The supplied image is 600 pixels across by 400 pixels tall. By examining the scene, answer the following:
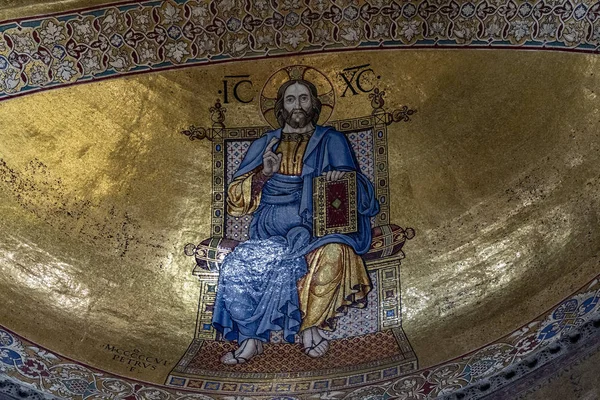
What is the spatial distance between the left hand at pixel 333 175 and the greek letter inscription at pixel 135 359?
228 cm

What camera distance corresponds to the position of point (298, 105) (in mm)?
11805

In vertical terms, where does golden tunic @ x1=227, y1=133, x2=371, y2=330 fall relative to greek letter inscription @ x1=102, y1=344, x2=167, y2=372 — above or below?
above

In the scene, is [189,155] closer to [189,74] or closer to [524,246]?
[189,74]

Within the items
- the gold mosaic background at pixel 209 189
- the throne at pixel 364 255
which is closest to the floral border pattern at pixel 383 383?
the gold mosaic background at pixel 209 189

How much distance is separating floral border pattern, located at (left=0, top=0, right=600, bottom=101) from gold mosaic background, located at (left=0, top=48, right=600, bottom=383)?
Result: 0.14 meters

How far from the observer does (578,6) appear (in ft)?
35.7

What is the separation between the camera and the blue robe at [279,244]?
37.2 ft

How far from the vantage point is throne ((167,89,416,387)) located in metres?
11.1

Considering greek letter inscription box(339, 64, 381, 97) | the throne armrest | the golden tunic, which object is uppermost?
greek letter inscription box(339, 64, 381, 97)

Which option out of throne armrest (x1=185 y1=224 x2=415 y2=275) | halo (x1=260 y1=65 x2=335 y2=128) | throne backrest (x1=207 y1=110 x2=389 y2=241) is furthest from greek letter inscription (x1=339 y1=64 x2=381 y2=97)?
throne armrest (x1=185 y1=224 x2=415 y2=275)

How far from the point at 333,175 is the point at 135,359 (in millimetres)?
2490

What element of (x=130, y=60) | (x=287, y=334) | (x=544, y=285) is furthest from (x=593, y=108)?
(x=130, y=60)

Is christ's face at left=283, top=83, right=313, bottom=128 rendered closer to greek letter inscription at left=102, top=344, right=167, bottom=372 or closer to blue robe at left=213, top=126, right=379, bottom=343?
blue robe at left=213, top=126, right=379, bottom=343

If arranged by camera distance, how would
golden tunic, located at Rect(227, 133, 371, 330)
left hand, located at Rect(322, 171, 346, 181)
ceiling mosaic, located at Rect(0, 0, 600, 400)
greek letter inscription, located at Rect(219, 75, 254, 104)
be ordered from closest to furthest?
ceiling mosaic, located at Rect(0, 0, 600, 400) < golden tunic, located at Rect(227, 133, 371, 330) < left hand, located at Rect(322, 171, 346, 181) < greek letter inscription, located at Rect(219, 75, 254, 104)
